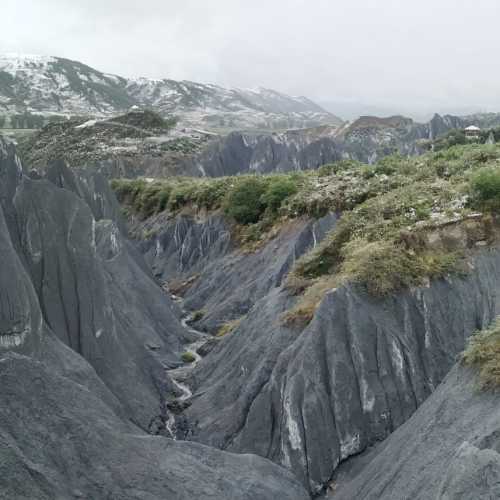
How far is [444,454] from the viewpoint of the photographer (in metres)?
10.9

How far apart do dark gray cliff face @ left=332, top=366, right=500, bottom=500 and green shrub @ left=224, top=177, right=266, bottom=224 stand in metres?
→ 30.0

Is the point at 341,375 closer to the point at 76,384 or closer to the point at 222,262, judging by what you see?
the point at 76,384

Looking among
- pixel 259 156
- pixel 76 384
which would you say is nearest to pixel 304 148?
pixel 259 156

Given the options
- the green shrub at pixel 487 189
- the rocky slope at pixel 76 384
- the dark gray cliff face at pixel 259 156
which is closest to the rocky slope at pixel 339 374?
the rocky slope at pixel 76 384

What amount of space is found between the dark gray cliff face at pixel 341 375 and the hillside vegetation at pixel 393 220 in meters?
0.91

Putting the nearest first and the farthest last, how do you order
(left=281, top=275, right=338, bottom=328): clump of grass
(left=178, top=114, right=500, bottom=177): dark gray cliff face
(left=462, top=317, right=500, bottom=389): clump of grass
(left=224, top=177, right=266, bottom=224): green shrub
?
(left=462, top=317, right=500, bottom=389): clump of grass, (left=281, top=275, right=338, bottom=328): clump of grass, (left=224, top=177, right=266, bottom=224): green shrub, (left=178, top=114, right=500, bottom=177): dark gray cliff face

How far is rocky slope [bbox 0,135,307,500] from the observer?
1111 centimetres

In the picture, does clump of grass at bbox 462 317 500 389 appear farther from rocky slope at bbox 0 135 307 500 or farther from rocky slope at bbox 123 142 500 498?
rocky slope at bbox 0 135 307 500

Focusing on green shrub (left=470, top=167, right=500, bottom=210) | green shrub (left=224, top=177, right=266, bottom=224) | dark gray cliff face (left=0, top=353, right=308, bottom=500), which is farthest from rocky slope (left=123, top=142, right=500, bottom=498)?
green shrub (left=224, top=177, right=266, bottom=224)

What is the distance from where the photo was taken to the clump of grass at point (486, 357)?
1148 centimetres

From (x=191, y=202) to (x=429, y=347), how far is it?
130ft

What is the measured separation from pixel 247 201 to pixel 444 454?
3394 centimetres

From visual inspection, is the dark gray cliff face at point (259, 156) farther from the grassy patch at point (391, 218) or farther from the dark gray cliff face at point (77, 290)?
the dark gray cliff face at point (77, 290)

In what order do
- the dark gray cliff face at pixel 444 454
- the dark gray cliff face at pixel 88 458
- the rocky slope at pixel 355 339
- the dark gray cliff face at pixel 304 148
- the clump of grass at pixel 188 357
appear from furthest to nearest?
the dark gray cliff face at pixel 304 148
the clump of grass at pixel 188 357
the rocky slope at pixel 355 339
the dark gray cliff face at pixel 88 458
the dark gray cliff face at pixel 444 454
